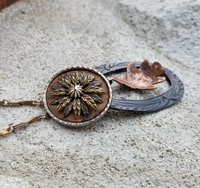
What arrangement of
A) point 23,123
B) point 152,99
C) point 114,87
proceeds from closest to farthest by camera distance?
1. point 23,123
2. point 152,99
3. point 114,87

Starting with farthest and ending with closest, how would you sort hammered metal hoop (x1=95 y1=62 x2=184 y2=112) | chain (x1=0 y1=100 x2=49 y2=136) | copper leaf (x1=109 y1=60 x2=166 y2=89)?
copper leaf (x1=109 y1=60 x2=166 y2=89) → hammered metal hoop (x1=95 y1=62 x2=184 y2=112) → chain (x1=0 y1=100 x2=49 y2=136)

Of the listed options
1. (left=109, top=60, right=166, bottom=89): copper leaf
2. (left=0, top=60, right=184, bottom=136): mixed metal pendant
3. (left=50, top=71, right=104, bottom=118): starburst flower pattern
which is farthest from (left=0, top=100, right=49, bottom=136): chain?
(left=109, top=60, right=166, bottom=89): copper leaf

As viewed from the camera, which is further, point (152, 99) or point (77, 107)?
point (152, 99)

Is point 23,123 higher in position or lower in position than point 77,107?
lower

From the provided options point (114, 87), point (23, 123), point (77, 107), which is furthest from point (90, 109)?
point (23, 123)

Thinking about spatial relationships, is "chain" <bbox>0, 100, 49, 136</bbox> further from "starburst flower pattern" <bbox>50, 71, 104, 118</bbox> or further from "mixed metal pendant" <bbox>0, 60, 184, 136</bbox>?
"starburst flower pattern" <bbox>50, 71, 104, 118</bbox>

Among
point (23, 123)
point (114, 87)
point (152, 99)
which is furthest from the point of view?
point (114, 87)

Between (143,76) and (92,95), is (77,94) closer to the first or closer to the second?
(92,95)

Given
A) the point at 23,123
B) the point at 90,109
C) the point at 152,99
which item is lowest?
the point at 23,123
